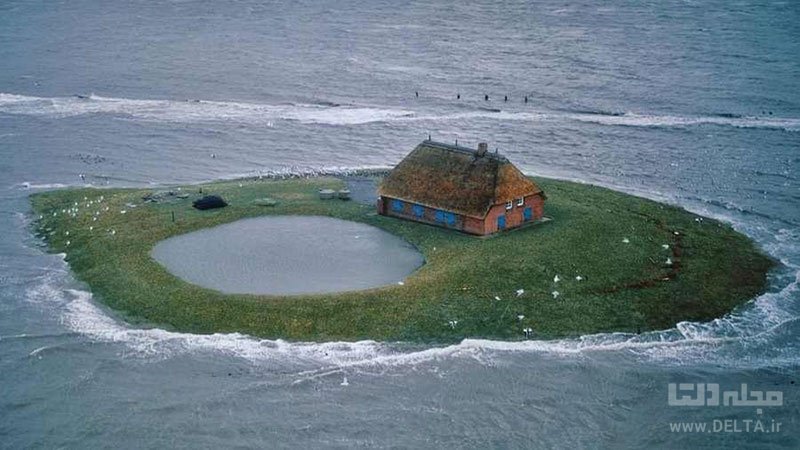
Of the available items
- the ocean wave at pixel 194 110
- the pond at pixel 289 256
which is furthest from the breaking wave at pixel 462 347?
the ocean wave at pixel 194 110

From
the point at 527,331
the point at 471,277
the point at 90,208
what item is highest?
the point at 471,277

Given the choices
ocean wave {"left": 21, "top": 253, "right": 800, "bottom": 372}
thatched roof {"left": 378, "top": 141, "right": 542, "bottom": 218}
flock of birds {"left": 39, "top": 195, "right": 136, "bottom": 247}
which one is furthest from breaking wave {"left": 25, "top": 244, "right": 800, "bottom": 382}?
flock of birds {"left": 39, "top": 195, "right": 136, "bottom": 247}

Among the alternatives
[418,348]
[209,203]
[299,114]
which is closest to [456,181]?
[418,348]

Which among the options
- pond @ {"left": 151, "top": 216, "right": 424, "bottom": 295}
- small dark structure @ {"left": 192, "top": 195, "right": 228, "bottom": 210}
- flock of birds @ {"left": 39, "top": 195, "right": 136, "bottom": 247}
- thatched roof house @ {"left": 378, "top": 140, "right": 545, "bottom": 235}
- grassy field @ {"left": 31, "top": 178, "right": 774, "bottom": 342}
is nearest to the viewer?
grassy field @ {"left": 31, "top": 178, "right": 774, "bottom": 342}

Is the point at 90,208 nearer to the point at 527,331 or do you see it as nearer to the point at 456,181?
the point at 456,181

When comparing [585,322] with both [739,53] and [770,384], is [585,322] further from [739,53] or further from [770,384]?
[739,53]

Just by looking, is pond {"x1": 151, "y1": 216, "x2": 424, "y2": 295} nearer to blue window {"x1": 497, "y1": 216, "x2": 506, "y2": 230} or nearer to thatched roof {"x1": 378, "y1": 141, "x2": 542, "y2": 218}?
thatched roof {"x1": 378, "y1": 141, "x2": 542, "y2": 218}
